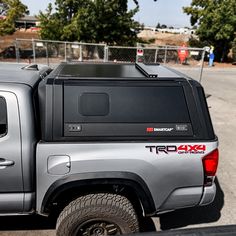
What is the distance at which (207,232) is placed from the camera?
1.67 metres

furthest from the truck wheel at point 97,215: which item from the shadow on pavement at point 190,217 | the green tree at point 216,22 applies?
the green tree at point 216,22

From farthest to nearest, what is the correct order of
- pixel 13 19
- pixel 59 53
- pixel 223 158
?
pixel 13 19 → pixel 59 53 → pixel 223 158

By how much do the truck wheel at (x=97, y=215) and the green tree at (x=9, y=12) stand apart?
20.3 m

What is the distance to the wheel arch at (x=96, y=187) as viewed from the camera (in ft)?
8.09

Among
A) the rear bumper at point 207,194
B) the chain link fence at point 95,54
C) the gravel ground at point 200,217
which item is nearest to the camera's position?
the rear bumper at point 207,194

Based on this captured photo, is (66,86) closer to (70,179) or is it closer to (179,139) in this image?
(70,179)

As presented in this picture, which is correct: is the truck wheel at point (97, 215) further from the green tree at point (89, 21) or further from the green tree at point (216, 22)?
the green tree at point (216, 22)

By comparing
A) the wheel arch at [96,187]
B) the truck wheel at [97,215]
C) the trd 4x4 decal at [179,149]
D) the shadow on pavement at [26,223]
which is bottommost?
the shadow on pavement at [26,223]

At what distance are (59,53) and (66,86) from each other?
42.7 ft

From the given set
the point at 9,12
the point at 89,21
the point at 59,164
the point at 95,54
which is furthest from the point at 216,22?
the point at 59,164

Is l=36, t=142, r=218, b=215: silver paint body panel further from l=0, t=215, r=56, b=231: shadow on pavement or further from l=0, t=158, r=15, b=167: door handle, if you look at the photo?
l=0, t=215, r=56, b=231: shadow on pavement

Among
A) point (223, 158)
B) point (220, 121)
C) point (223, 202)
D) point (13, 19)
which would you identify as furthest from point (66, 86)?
point (13, 19)

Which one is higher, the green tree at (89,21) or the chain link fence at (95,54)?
the green tree at (89,21)

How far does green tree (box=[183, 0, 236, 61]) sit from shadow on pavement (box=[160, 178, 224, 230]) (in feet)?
77.9
